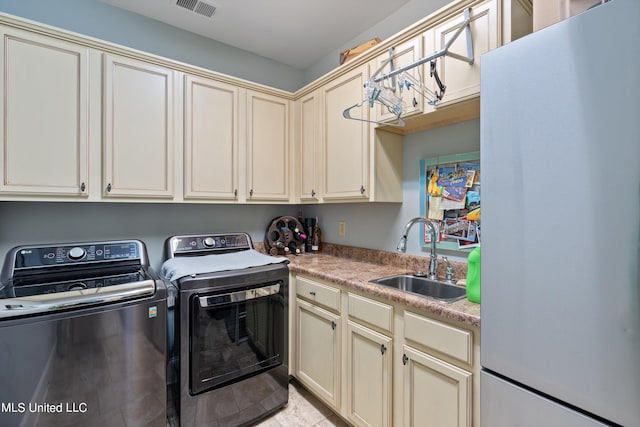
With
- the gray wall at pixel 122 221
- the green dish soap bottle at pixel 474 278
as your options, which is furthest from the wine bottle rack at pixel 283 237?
the green dish soap bottle at pixel 474 278

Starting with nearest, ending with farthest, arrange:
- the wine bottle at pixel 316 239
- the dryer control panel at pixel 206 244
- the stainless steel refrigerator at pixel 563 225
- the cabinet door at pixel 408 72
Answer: the stainless steel refrigerator at pixel 563 225 → the cabinet door at pixel 408 72 → the dryer control panel at pixel 206 244 → the wine bottle at pixel 316 239

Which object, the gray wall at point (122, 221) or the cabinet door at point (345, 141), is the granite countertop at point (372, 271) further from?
the gray wall at point (122, 221)

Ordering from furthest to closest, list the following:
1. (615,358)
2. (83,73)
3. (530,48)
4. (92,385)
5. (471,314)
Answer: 1. (83,73)
2. (92,385)
3. (471,314)
4. (530,48)
5. (615,358)

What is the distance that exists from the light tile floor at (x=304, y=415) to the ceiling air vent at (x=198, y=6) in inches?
107

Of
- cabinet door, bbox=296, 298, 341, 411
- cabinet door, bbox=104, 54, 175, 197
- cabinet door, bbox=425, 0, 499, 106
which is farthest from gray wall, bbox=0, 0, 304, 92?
cabinet door, bbox=296, 298, 341, 411

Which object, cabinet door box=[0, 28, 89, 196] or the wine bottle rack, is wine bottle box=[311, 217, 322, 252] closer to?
the wine bottle rack

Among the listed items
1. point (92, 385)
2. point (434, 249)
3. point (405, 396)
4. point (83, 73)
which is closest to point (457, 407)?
point (405, 396)

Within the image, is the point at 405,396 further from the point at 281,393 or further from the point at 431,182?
the point at 431,182

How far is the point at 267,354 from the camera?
6.37 feet

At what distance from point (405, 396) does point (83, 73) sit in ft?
7.89

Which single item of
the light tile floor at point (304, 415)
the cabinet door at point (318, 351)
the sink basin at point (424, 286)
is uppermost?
the sink basin at point (424, 286)

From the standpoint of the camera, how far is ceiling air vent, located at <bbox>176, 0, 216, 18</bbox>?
79.8 inches

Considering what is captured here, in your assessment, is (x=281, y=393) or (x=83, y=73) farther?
(x=281, y=393)

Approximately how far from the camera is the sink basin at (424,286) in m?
1.63
